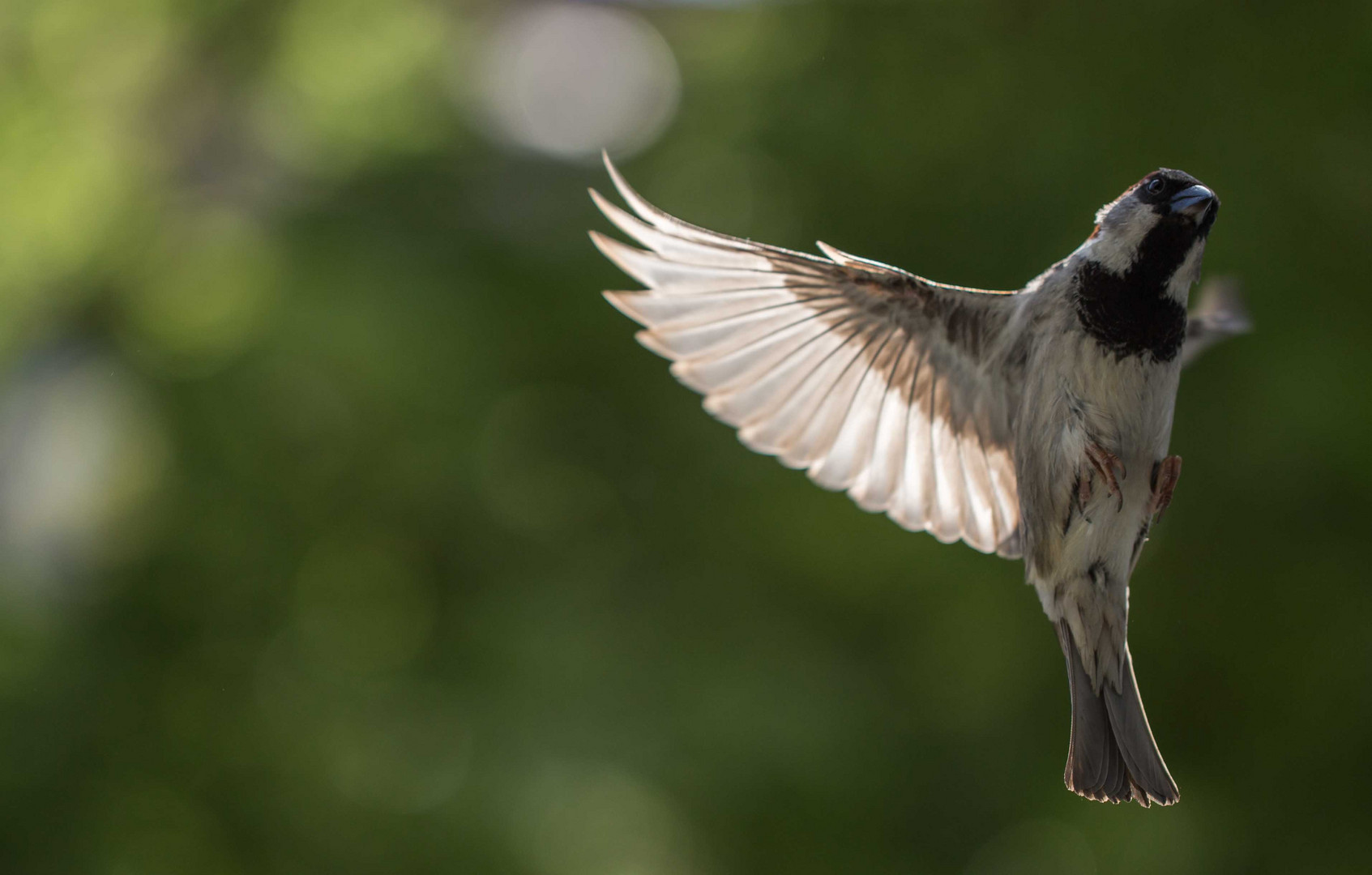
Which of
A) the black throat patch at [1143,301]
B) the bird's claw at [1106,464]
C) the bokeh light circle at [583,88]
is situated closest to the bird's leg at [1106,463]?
the bird's claw at [1106,464]

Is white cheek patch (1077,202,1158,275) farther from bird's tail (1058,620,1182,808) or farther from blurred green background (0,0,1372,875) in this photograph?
blurred green background (0,0,1372,875)

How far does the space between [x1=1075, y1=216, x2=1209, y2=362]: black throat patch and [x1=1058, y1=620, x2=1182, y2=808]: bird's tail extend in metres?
0.40

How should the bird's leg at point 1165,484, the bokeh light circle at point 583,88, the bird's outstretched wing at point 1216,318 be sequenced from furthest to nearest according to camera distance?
the bokeh light circle at point 583,88 < the bird's outstretched wing at point 1216,318 < the bird's leg at point 1165,484

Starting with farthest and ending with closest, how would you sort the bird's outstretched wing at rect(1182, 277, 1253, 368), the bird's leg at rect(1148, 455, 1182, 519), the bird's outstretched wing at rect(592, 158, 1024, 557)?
the bird's outstretched wing at rect(1182, 277, 1253, 368)
the bird's outstretched wing at rect(592, 158, 1024, 557)
the bird's leg at rect(1148, 455, 1182, 519)

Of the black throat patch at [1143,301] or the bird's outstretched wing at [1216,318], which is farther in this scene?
the bird's outstretched wing at [1216,318]

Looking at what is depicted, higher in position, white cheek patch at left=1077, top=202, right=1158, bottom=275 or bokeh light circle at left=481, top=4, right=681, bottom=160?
bokeh light circle at left=481, top=4, right=681, bottom=160

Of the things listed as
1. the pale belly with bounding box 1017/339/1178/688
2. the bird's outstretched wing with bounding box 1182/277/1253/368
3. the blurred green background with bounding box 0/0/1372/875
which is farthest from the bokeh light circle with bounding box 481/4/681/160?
the pale belly with bounding box 1017/339/1178/688

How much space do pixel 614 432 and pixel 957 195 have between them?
5.02ft

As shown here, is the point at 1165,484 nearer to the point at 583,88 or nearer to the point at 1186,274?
the point at 1186,274

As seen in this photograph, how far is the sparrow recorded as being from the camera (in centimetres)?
120

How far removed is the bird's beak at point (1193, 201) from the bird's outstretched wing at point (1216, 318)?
68 centimetres

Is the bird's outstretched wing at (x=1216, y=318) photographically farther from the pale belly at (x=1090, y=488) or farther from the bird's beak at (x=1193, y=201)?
the bird's beak at (x=1193, y=201)

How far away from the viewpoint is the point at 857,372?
1.78m

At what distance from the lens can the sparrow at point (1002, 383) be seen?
1200 millimetres
